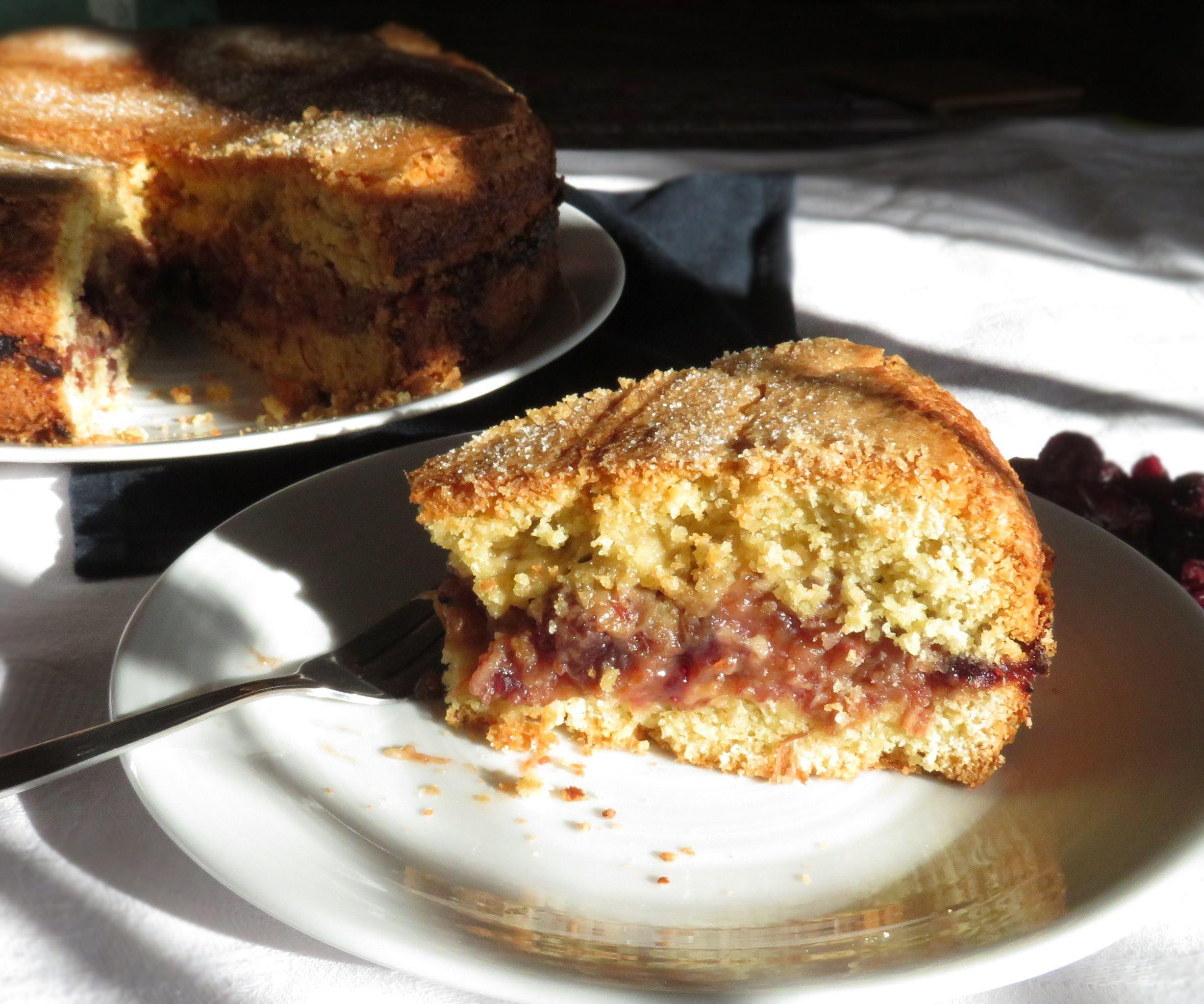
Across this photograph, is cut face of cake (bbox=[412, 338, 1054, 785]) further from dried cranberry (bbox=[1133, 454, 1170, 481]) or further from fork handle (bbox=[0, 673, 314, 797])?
dried cranberry (bbox=[1133, 454, 1170, 481])

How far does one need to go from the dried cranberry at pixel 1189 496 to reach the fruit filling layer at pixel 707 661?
84 centimetres

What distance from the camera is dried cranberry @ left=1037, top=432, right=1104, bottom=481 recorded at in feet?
8.21

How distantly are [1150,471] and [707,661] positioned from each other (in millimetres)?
1255

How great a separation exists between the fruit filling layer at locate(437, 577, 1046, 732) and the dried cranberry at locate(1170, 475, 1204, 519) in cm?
84

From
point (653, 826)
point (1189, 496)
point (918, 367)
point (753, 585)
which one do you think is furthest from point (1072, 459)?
point (653, 826)

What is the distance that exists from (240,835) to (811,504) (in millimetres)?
917

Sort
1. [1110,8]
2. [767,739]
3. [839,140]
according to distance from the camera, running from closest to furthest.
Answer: [767,739]
[839,140]
[1110,8]

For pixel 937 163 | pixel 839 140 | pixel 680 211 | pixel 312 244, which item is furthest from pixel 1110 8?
pixel 312 244

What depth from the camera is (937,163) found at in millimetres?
4742

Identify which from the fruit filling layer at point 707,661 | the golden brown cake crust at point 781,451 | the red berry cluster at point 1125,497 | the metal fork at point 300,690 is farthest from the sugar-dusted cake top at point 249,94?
the red berry cluster at point 1125,497

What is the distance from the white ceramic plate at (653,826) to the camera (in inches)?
53.4

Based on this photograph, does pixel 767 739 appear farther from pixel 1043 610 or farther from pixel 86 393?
pixel 86 393

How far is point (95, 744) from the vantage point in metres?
1.53

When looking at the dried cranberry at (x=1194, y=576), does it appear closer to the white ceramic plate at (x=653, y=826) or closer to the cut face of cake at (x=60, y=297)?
the white ceramic plate at (x=653, y=826)
